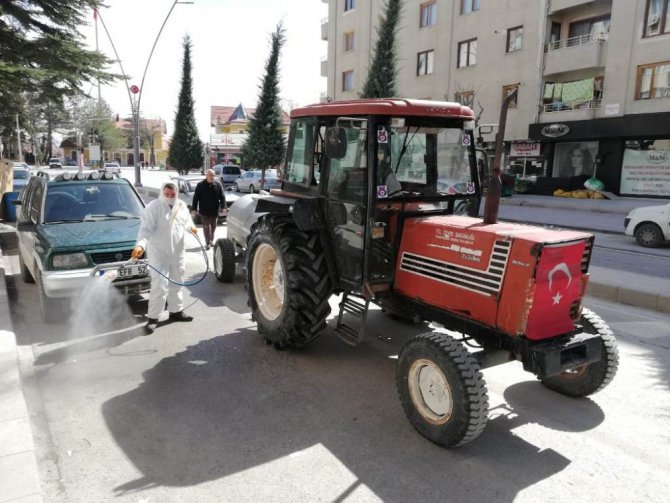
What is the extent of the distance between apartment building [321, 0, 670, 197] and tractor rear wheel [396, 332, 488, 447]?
1801 centimetres

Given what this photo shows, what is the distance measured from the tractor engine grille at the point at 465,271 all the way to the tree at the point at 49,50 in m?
12.3

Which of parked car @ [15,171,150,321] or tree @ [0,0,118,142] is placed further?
tree @ [0,0,118,142]

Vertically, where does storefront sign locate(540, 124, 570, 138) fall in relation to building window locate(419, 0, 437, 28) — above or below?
below

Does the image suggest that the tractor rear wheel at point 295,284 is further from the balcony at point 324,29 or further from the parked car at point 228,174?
the balcony at point 324,29

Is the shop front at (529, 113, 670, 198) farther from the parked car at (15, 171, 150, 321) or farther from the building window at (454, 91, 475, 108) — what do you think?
the parked car at (15, 171, 150, 321)

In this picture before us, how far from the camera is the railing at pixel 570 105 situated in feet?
79.3

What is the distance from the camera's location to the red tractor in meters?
3.65

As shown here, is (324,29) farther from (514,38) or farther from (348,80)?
(514,38)

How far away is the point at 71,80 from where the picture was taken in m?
14.5

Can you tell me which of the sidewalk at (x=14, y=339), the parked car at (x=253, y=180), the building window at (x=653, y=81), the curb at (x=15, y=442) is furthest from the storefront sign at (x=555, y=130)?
the curb at (x=15, y=442)

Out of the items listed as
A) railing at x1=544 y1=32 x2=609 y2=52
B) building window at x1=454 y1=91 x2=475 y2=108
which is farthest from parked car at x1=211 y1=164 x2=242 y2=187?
railing at x1=544 y1=32 x2=609 y2=52

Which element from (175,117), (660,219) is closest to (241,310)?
(660,219)

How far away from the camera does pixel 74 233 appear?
658 cm

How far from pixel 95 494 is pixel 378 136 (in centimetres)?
332
